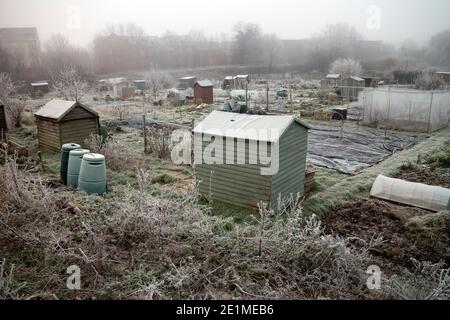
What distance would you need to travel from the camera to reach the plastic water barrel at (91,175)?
850 cm

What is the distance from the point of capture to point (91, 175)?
852cm

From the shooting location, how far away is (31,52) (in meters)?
27.6

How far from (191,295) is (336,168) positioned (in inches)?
345

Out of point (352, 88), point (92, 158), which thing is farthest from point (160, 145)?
point (352, 88)

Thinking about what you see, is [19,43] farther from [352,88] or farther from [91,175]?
[352,88]

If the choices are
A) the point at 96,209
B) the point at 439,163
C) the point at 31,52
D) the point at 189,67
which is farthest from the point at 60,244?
the point at 189,67

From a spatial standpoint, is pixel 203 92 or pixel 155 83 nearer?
pixel 203 92

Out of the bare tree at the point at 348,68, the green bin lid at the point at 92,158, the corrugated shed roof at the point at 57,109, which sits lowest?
the green bin lid at the point at 92,158

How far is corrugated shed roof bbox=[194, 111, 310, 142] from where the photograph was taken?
26.6ft

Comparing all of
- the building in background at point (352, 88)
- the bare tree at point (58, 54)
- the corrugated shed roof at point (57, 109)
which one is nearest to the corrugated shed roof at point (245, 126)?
the corrugated shed roof at point (57, 109)

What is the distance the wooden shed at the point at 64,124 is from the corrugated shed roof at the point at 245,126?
5.52m

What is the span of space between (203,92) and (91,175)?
2120cm

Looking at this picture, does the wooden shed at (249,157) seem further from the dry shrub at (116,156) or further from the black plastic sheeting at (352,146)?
the black plastic sheeting at (352,146)

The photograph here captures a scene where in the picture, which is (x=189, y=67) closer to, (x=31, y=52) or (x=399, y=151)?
(x=31, y=52)
